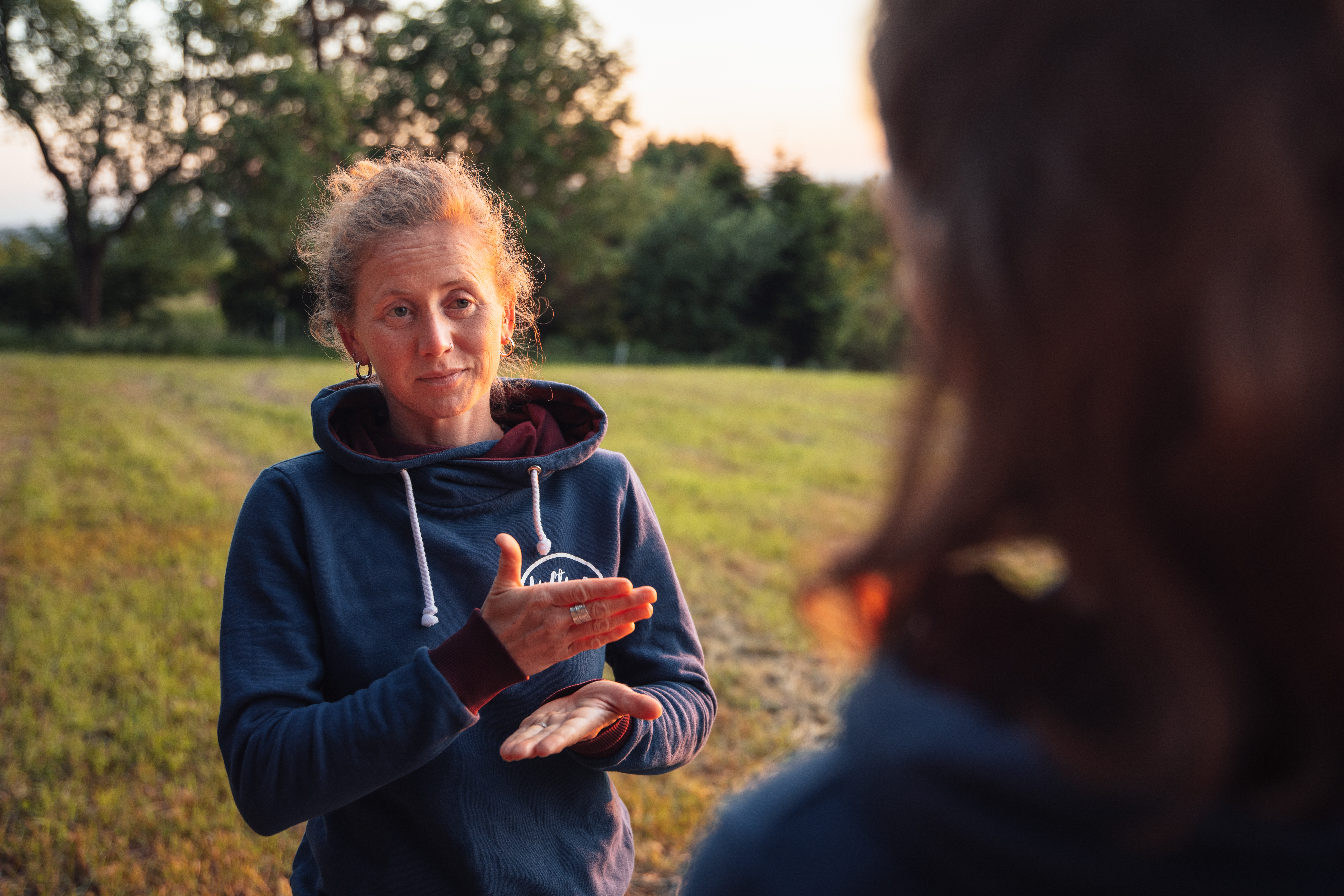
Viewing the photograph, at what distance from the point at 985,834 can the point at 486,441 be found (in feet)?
4.78

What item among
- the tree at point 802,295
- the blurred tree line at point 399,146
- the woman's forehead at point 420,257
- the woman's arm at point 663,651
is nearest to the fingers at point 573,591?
the woman's arm at point 663,651

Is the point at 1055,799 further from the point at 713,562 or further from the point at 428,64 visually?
the point at 428,64

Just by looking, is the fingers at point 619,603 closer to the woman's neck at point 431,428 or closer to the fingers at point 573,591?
the fingers at point 573,591

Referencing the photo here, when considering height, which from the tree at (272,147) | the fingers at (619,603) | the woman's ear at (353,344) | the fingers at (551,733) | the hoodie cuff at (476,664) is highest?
the tree at (272,147)

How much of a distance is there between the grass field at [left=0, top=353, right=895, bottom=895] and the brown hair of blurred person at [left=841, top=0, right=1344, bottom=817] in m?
0.12

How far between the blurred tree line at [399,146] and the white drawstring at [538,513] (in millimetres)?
14426

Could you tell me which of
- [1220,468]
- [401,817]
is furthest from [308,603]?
[1220,468]

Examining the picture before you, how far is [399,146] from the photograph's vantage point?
12.7 meters

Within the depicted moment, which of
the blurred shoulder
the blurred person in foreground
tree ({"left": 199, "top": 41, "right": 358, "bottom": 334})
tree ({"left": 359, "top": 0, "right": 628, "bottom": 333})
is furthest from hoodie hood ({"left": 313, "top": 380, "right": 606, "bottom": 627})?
tree ({"left": 359, "top": 0, "right": 628, "bottom": 333})

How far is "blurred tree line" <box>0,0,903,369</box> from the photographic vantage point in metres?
22.8

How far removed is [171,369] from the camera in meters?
16.4

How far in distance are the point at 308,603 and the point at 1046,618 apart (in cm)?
130

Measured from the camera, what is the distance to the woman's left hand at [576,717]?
1381mm

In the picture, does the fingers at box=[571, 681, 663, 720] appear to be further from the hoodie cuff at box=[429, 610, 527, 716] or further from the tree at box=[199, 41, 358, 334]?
the tree at box=[199, 41, 358, 334]
